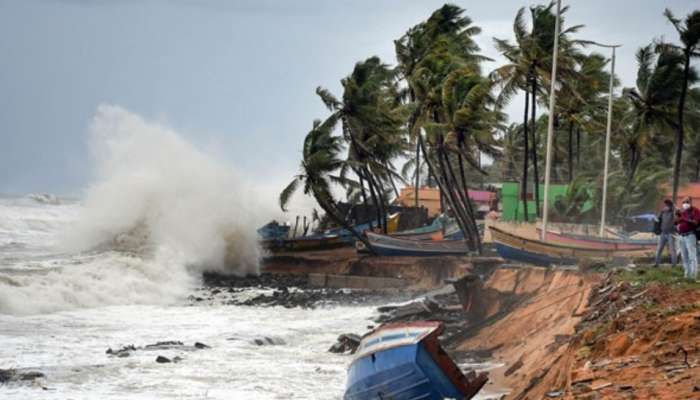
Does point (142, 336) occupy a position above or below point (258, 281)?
above

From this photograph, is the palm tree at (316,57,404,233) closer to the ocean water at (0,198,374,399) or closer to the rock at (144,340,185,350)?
the ocean water at (0,198,374,399)

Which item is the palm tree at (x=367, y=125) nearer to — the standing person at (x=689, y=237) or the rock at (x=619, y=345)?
the standing person at (x=689, y=237)

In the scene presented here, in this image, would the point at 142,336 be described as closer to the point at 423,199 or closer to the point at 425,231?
the point at 425,231

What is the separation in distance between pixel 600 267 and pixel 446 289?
19.6 ft

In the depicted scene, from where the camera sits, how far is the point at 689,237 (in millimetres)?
16766

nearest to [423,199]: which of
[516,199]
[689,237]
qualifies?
[516,199]

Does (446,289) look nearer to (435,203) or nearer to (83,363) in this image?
(83,363)

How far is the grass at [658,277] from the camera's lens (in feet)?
51.6

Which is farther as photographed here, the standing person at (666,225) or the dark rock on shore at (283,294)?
the dark rock on shore at (283,294)

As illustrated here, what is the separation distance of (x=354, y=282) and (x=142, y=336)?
50.6 feet

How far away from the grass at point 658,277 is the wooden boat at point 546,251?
1030cm

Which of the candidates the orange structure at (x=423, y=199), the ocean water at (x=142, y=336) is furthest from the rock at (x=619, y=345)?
the orange structure at (x=423, y=199)

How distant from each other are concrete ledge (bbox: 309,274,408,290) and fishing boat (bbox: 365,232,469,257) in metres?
2.60

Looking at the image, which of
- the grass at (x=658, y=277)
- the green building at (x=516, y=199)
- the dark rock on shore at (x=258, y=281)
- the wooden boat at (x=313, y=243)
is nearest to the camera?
the grass at (x=658, y=277)
